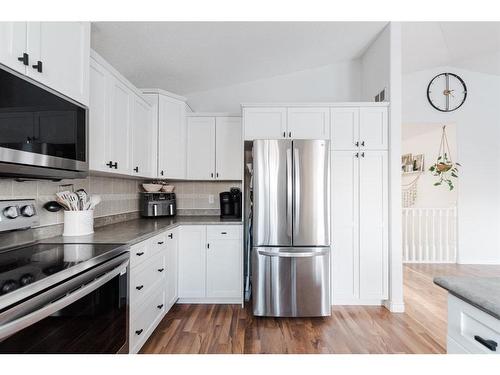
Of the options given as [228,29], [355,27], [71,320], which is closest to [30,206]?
[71,320]

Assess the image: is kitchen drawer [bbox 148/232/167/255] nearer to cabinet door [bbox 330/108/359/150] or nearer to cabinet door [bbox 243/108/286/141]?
cabinet door [bbox 243/108/286/141]

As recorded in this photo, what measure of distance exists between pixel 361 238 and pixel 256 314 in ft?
4.35

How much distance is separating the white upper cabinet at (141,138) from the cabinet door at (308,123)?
1516mm

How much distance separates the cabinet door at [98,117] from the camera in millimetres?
1972

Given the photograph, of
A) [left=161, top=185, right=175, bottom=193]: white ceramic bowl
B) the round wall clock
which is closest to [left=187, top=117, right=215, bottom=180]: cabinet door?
[left=161, top=185, right=175, bottom=193]: white ceramic bowl

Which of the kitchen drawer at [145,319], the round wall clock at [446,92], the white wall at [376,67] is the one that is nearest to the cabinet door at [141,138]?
the kitchen drawer at [145,319]

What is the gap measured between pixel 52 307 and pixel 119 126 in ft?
5.48

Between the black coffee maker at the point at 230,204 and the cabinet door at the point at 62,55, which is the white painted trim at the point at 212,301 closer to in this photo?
the black coffee maker at the point at 230,204

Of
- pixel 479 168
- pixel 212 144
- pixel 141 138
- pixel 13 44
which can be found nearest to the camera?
pixel 13 44

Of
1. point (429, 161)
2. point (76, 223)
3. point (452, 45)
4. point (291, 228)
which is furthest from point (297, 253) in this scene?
point (429, 161)

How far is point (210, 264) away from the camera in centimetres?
289

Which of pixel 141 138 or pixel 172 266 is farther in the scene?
pixel 141 138

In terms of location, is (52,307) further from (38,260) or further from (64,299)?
(38,260)

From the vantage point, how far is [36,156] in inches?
54.2
